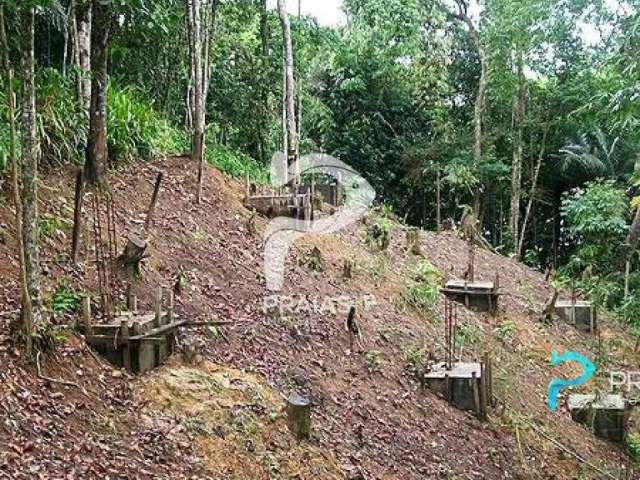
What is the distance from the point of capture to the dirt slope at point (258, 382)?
5.20m

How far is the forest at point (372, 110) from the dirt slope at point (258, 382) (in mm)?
525

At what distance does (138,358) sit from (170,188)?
4611mm

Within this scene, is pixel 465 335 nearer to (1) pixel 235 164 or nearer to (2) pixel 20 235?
(1) pixel 235 164

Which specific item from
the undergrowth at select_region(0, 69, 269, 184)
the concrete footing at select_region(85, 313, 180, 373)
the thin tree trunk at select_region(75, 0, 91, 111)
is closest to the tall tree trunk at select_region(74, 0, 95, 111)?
the thin tree trunk at select_region(75, 0, 91, 111)

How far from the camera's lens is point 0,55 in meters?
5.69

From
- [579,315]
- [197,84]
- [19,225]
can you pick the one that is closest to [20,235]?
[19,225]

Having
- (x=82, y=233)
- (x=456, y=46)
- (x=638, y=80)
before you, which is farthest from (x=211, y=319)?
(x=456, y=46)

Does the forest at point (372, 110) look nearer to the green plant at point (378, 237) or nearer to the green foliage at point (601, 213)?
the green foliage at point (601, 213)

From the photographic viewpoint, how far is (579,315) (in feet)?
46.7

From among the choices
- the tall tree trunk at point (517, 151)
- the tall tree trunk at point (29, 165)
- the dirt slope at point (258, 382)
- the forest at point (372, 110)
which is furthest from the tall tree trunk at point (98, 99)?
Result: the tall tree trunk at point (517, 151)

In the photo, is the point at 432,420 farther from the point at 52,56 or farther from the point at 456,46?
the point at 456,46

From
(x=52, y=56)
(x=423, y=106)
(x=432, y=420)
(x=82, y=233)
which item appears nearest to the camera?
(x=82, y=233)

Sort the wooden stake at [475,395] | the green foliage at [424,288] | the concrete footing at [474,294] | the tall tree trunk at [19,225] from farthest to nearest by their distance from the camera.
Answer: the concrete footing at [474,294]
the green foliage at [424,288]
the wooden stake at [475,395]
the tall tree trunk at [19,225]

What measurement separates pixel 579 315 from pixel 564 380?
9.17 ft
